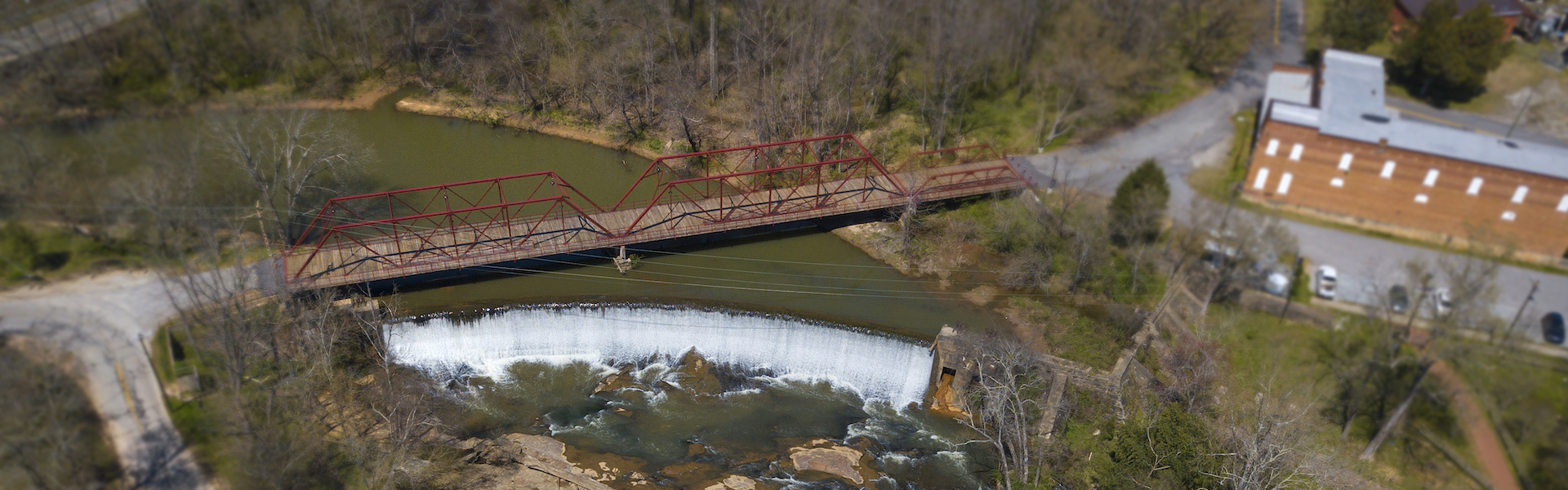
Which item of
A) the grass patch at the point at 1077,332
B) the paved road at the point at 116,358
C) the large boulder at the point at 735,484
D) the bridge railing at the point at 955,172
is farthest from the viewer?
the bridge railing at the point at 955,172

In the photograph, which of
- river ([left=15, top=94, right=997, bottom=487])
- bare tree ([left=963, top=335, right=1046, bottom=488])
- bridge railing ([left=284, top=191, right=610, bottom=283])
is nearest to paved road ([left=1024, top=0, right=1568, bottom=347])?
river ([left=15, top=94, right=997, bottom=487])

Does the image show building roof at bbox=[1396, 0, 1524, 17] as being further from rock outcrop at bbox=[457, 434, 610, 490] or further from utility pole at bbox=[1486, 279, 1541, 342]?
rock outcrop at bbox=[457, 434, 610, 490]

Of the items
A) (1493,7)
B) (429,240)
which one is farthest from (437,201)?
(1493,7)

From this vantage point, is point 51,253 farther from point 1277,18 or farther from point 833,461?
point 1277,18

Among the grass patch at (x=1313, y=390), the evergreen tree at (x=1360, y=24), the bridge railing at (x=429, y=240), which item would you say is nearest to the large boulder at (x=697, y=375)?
the bridge railing at (x=429, y=240)

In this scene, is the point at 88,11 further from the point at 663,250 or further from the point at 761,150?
the point at 761,150

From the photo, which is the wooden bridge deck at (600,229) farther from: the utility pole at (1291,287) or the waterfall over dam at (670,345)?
the utility pole at (1291,287)

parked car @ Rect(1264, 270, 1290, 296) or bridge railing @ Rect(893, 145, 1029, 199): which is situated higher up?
bridge railing @ Rect(893, 145, 1029, 199)
